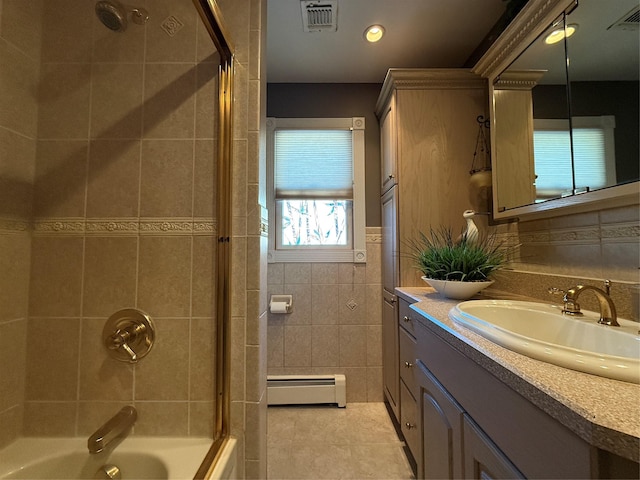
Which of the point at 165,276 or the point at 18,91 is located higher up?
the point at 18,91

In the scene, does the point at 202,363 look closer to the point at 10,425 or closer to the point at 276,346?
the point at 10,425

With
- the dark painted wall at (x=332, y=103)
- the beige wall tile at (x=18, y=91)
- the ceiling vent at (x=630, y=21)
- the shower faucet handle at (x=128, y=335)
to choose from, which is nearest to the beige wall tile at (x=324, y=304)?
the dark painted wall at (x=332, y=103)

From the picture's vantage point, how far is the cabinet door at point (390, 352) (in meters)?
1.70

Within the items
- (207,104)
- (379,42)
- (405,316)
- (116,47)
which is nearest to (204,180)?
(207,104)

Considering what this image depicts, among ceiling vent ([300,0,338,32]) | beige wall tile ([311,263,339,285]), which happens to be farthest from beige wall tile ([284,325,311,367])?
ceiling vent ([300,0,338,32])

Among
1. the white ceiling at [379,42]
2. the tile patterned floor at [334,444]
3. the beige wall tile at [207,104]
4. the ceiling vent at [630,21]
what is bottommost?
the tile patterned floor at [334,444]

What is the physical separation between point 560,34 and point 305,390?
90.7 inches

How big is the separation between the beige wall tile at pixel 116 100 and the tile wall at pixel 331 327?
4.27 ft

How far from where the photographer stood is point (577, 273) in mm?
1065

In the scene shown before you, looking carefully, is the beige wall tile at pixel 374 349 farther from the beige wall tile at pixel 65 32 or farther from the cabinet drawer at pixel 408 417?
the beige wall tile at pixel 65 32

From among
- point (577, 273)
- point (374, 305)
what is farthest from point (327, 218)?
point (577, 273)

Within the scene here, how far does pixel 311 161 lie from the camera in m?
2.18

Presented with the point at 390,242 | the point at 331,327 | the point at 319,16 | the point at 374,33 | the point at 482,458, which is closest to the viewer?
the point at 482,458

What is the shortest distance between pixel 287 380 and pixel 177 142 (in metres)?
1.72
